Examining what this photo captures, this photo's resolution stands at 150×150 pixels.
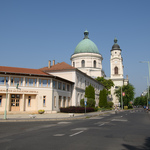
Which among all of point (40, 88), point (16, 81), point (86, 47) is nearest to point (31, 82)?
point (40, 88)

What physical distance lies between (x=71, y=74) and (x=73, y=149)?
3676 centimetres

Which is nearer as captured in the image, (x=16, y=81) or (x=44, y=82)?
(x=16, y=81)

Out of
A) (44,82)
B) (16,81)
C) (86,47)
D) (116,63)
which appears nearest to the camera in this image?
(16,81)

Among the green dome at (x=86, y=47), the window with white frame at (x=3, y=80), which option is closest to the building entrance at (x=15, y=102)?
the window with white frame at (x=3, y=80)

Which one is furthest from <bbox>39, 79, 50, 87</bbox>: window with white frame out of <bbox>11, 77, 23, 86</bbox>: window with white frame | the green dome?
the green dome

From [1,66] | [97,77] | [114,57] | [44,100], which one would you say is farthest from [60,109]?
[114,57]

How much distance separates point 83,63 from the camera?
7088 cm

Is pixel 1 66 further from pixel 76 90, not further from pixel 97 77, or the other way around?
pixel 97 77

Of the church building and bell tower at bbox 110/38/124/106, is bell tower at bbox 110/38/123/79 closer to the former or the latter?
bell tower at bbox 110/38/124/106

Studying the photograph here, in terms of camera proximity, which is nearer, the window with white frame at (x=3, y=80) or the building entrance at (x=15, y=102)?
the window with white frame at (x=3, y=80)

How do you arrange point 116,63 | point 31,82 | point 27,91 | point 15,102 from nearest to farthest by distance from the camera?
point 15,102 < point 27,91 < point 31,82 < point 116,63

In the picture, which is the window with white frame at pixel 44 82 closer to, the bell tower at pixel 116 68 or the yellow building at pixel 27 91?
the yellow building at pixel 27 91

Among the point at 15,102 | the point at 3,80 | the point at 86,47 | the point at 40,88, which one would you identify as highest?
the point at 86,47

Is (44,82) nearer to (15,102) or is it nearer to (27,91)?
(27,91)
